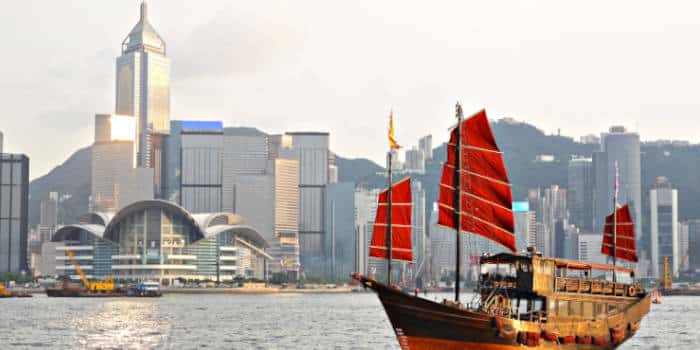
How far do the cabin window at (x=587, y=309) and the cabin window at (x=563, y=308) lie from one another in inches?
91.0

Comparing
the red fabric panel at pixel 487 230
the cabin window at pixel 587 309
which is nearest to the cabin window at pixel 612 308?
the cabin window at pixel 587 309

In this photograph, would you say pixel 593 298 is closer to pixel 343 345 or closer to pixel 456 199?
pixel 456 199

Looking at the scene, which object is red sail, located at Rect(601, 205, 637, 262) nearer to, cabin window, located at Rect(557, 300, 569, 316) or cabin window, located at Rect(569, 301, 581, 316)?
cabin window, located at Rect(569, 301, 581, 316)

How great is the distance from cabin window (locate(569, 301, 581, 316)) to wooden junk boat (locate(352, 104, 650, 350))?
0.06 m

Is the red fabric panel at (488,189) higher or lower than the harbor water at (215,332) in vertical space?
higher

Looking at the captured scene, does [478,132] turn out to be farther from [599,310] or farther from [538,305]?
[599,310]

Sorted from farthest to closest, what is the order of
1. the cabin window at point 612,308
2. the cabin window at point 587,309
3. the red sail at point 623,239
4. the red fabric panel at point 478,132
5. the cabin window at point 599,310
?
1. the red sail at point 623,239
2. the cabin window at point 612,308
3. the cabin window at point 599,310
4. the cabin window at point 587,309
5. the red fabric panel at point 478,132

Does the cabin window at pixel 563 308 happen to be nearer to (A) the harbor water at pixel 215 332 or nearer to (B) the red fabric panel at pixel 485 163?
(B) the red fabric panel at pixel 485 163

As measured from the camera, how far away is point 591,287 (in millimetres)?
71938

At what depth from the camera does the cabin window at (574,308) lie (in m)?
69.2

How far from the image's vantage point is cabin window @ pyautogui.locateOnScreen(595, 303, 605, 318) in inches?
2847

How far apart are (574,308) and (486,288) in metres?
6.38

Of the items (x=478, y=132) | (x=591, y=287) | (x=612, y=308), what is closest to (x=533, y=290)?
(x=591, y=287)

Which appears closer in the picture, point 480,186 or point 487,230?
point 480,186
